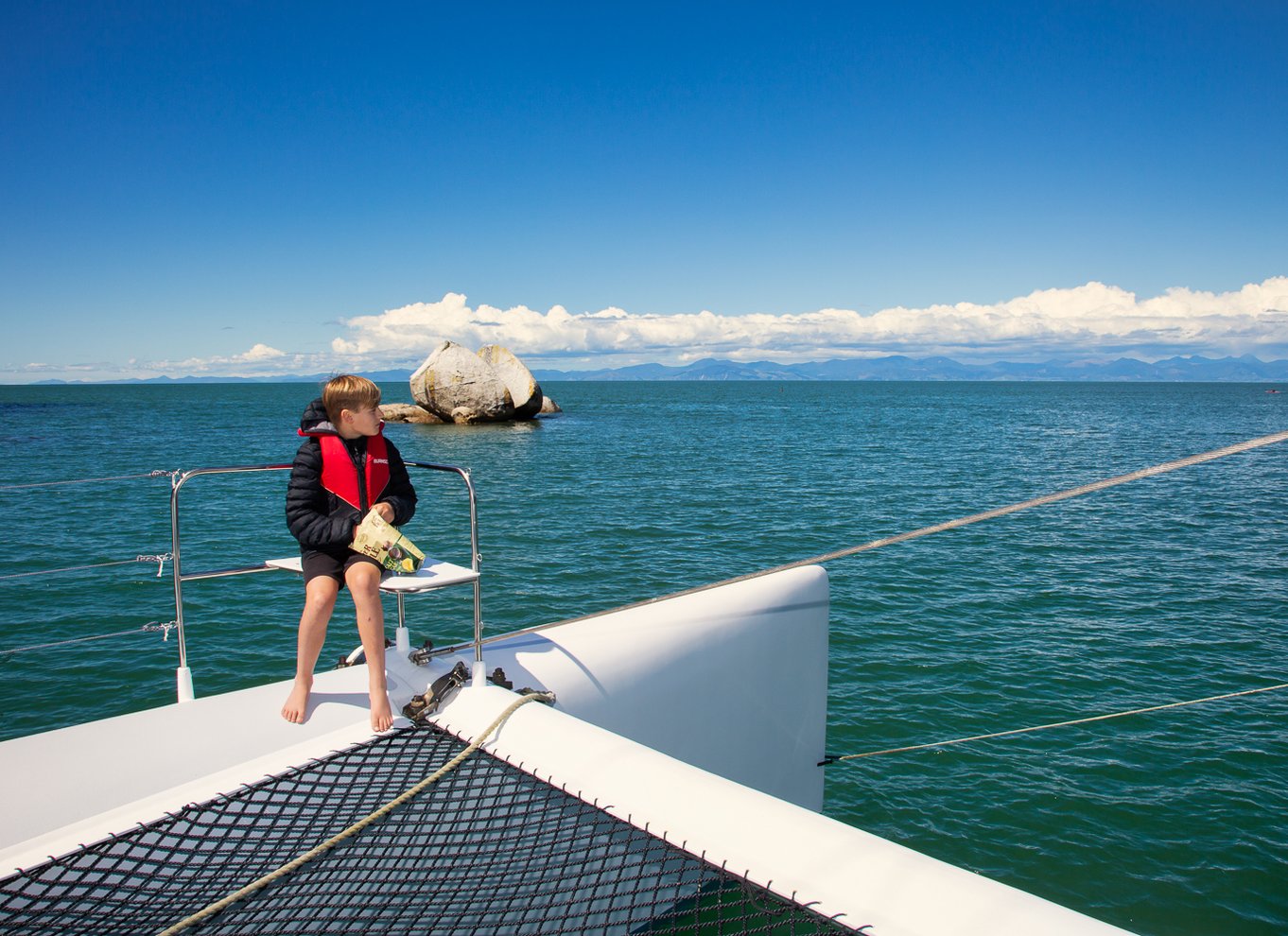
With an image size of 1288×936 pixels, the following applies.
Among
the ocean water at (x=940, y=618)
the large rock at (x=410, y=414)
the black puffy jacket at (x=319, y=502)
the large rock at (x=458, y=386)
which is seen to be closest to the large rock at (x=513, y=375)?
Result: the large rock at (x=458, y=386)

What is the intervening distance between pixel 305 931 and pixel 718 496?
62.1 feet

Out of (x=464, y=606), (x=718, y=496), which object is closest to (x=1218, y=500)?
(x=718, y=496)

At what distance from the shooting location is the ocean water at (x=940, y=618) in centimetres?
596

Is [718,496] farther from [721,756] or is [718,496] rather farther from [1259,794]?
[721,756]

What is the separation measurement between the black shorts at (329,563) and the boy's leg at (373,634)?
81mm

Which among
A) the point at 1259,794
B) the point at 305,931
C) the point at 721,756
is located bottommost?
the point at 1259,794

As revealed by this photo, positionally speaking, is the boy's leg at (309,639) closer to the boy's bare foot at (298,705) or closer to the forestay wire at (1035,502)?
the boy's bare foot at (298,705)

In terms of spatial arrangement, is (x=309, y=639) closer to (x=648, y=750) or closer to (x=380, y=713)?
(x=380, y=713)

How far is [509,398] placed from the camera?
45625 millimetres

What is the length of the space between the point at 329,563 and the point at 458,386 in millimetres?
42066

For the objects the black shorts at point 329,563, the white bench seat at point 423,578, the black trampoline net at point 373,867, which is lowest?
the black trampoline net at point 373,867

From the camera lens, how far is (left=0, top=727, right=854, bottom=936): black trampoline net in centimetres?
221

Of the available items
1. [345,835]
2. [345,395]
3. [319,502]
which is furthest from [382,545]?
[345,835]

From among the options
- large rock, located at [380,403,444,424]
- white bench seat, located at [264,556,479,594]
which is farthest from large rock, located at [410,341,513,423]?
white bench seat, located at [264,556,479,594]
